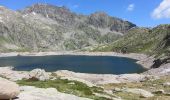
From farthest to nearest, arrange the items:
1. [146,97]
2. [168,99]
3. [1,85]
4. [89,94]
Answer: [146,97]
[168,99]
[89,94]
[1,85]

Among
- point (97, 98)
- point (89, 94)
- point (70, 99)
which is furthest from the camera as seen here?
point (89, 94)

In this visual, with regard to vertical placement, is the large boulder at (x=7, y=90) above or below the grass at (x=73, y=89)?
above

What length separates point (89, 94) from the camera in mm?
42875

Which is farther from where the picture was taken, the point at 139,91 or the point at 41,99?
the point at 139,91

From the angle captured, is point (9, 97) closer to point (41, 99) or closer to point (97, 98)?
point (41, 99)

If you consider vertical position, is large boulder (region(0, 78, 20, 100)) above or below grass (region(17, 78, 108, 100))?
above

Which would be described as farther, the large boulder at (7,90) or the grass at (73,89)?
the grass at (73,89)

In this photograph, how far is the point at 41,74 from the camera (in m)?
59.9

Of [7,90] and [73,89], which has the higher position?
[7,90]

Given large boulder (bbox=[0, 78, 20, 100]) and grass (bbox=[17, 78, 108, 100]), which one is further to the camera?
grass (bbox=[17, 78, 108, 100])

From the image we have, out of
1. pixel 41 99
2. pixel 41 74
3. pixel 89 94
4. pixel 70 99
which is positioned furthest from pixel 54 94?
pixel 41 74

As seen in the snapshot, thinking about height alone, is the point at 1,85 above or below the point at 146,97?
above

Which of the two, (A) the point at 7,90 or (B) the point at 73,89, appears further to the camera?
(B) the point at 73,89

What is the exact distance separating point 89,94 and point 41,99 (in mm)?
14857
